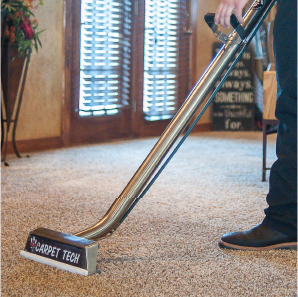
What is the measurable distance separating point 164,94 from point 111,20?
0.90 metres

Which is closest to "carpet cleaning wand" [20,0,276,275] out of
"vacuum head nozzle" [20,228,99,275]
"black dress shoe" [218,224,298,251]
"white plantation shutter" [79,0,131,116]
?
"vacuum head nozzle" [20,228,99,275]

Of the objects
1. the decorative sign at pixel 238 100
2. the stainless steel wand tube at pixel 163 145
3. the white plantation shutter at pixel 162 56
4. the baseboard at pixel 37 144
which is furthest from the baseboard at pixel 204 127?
the stainless steel wand tube at pixel 163 145

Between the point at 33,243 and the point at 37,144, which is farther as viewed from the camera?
the point at 37,144

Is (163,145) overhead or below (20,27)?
below

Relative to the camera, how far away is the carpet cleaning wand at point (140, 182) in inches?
40.0

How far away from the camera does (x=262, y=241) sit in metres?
1.21

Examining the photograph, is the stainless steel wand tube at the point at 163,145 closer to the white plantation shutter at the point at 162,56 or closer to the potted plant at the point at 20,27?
the potted plant at the point at 20,27

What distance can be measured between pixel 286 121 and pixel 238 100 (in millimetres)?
3508

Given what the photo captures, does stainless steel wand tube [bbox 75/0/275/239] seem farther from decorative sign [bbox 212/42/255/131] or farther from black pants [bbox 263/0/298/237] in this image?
decorative sign [bbox 212/42/255/131]

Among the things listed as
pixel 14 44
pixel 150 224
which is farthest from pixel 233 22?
pixel 14 44

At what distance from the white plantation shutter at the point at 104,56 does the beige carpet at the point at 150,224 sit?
0.86m

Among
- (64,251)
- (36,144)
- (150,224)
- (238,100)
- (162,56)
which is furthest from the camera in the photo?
(238,100)

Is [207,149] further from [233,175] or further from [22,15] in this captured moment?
[22,15]

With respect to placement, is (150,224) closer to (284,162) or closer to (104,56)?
(284,162)
